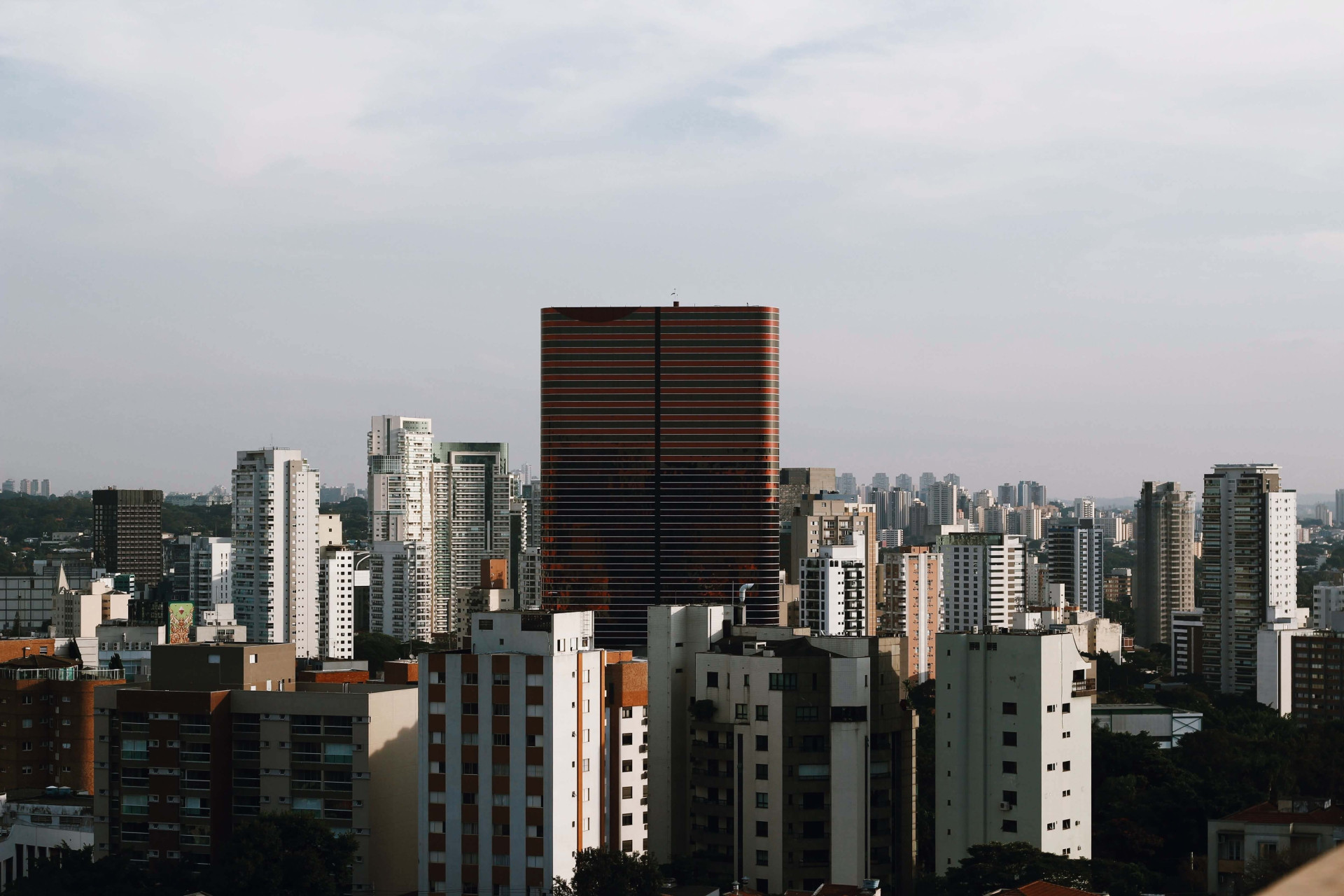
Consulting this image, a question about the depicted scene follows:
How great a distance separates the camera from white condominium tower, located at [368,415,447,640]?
3821 inches

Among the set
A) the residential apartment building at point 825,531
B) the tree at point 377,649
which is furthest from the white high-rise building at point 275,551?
the residential apartment building at point 825,531

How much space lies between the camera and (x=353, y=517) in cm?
15925

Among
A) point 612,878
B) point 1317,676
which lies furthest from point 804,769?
point 1317,676

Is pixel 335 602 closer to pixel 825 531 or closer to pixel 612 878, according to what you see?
pixel 825 531

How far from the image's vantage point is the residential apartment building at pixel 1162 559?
102688 mm

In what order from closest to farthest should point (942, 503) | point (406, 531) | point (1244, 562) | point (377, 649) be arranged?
point (1244, 562) → point (377, 649) → point (406, 531) → point (942, 503)

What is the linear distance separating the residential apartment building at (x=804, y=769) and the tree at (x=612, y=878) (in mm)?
5109

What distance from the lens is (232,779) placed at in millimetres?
31016

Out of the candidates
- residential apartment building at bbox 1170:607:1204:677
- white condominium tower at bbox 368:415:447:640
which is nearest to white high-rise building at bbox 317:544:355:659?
white condominium tower at bbox 368:415:447:640

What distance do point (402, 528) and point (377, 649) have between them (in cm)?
3384

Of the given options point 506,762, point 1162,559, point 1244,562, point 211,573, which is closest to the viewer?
point 506,762

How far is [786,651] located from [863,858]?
430 centimetres

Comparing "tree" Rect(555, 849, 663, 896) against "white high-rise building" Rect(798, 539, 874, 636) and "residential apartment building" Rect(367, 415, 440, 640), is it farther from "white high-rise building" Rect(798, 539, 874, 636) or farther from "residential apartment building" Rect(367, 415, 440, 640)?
"residential apartment building" Rect(367, 415, 440, 640)

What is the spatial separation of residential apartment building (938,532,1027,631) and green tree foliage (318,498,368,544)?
57.8m
